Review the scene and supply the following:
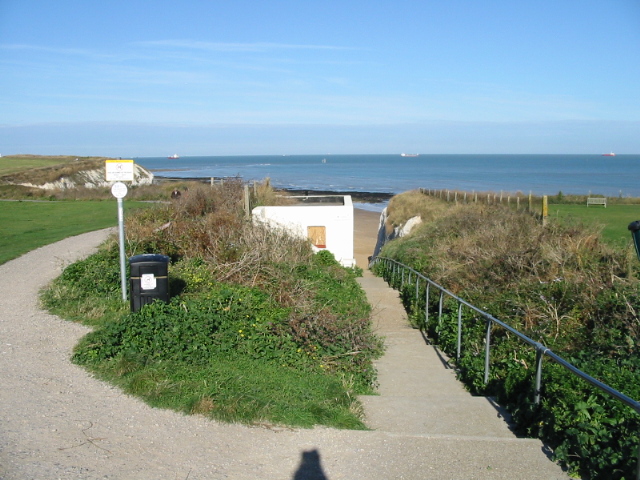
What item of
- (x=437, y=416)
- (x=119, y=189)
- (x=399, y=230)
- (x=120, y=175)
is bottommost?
(x=399, y=230)

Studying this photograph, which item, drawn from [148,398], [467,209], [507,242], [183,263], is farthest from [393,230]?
[148,398]

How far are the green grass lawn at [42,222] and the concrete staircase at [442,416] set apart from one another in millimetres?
10289

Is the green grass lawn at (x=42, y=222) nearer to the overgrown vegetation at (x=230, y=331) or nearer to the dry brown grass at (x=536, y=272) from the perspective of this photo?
the overgrown vegetation at (x=230, y=331)

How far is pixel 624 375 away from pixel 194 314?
5553 millimetres

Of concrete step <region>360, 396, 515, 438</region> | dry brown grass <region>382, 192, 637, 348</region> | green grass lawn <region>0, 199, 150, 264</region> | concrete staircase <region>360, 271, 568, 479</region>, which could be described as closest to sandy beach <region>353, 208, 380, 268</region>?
green grass lawn <region>0, 199, 150, 264</region>

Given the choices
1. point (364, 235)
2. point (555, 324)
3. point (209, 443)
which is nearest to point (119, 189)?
point (209, 443)

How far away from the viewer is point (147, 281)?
30.4 ft

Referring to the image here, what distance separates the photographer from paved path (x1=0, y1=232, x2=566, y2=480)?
478cm

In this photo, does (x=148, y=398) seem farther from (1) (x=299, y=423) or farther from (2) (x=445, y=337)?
(2) (x=445, y=337)

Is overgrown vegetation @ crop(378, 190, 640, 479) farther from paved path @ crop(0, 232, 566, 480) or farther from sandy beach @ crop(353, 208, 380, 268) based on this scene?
sandy beach @ crop(353, 208, 380, 268)

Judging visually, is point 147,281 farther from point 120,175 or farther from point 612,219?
point 612,219

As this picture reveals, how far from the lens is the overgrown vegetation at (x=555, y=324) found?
16.7 feet

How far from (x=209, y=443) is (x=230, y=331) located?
325 centimetres

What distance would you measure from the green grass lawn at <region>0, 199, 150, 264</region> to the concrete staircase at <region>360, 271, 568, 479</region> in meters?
10.3
